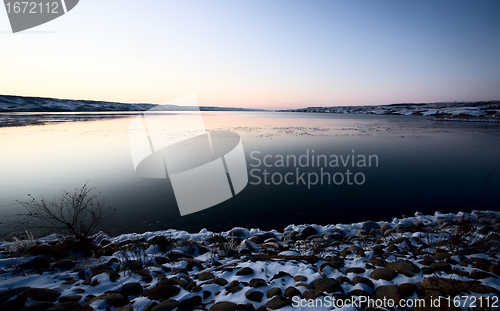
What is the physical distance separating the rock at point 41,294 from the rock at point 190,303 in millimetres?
1708

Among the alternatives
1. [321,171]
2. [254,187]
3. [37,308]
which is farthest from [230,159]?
[37,308]

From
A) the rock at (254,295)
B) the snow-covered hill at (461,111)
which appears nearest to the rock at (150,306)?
the rock at (254,295)

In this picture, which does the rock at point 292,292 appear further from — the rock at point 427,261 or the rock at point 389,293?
the rock at point 427,261

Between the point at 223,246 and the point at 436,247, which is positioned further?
the point at 223,246

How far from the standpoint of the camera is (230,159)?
1176 cm

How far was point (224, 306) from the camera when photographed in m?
2.51

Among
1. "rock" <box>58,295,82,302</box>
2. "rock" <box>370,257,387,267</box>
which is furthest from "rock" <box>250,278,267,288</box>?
"rock" <box>58,295,82,302</box>

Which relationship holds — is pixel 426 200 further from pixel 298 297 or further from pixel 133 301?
pixel 133 301

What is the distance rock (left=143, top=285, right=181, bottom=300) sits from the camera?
8.99ft

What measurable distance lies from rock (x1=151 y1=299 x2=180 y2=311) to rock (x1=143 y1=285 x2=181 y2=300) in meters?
0.18

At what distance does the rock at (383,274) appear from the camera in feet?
9.80

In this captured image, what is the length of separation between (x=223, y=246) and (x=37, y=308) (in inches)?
112

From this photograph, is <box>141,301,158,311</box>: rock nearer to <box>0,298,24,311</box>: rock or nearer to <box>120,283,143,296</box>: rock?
<box>120,283,143,296</box>: rock

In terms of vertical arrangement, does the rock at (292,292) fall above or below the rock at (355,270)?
above
